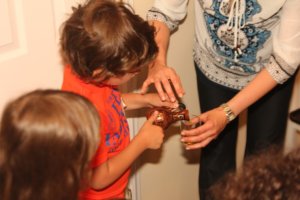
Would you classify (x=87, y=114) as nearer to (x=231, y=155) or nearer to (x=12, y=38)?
(x=12, y=38)

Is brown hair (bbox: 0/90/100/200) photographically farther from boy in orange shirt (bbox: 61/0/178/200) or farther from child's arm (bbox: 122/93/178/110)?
child's arm (bbox: 122/93/178/110)

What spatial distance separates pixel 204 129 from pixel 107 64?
374mm

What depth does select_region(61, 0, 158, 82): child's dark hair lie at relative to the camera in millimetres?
1159

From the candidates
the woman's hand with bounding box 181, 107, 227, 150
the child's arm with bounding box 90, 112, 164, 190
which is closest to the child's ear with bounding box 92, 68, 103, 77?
the child's arm with bounding box 90, 112, 164, 190

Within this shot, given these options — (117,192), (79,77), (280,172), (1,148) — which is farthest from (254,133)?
(1,148)

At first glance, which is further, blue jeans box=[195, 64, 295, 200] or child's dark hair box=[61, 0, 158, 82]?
blue jeans box=[195, 64, 295, 200]

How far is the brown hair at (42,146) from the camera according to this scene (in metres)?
0.91

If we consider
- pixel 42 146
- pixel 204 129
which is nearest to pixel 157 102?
pixel 204 129

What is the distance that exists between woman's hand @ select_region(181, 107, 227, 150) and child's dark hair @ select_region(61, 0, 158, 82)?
0.28 meters

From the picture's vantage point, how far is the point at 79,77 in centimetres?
123

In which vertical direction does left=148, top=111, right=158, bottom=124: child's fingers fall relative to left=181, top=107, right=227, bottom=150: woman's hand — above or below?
above

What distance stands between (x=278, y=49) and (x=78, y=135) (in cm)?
67

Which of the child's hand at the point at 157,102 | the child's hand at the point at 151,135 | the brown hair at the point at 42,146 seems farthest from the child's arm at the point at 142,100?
the brown hair at the point at 42,146

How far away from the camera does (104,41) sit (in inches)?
45.5
